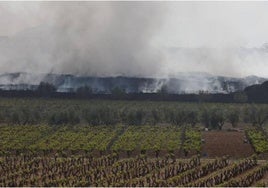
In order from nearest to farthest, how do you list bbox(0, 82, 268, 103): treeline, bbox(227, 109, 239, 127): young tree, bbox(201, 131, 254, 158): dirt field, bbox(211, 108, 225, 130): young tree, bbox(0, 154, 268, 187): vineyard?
bbox(0, 154, 268, 187): vineyard < bbox(201, 131, 254, 158): dirt field < bbox(211, 108, 225, 130): young tree < bbox(227, 109, 239, 127): young tree < bbox(0, 82, 268, 103): treeline

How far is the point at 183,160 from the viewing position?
55156 mm

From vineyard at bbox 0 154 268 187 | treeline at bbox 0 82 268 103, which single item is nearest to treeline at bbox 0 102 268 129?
treeline at bbox 0 82 268 103

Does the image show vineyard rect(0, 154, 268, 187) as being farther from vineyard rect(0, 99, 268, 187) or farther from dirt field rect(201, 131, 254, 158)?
dirt field rect(201, 131, 254, 158)

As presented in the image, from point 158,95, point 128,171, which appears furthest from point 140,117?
point 128,171

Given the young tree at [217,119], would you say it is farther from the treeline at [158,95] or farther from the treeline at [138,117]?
the treeline at [158,95]

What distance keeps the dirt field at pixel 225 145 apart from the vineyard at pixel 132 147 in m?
0.11

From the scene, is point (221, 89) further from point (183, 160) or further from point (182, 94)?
point (183, 160)

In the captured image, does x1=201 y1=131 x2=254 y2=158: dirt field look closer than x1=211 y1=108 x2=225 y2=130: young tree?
Yes

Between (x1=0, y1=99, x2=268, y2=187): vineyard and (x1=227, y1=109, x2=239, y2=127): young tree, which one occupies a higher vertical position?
A: (x1=227, y1=109, x2=239, y2=127): young tree

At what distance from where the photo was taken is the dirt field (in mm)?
60234

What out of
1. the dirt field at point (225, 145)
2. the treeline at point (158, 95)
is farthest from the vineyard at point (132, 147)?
the treeline at point (158, 95)

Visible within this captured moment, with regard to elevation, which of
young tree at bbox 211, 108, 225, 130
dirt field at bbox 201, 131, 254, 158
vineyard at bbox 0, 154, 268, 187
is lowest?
vineyard at bbox 0, 154, 268, 187

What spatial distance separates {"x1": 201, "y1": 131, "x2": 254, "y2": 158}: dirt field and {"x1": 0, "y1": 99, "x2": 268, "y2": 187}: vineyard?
11 centimetres

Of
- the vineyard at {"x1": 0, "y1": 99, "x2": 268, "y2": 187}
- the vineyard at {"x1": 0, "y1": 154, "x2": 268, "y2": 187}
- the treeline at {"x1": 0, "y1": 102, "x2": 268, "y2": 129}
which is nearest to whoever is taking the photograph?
the vineyard at {"x1": 0, "y1": 154, "x2": 268, "y2": 187}
